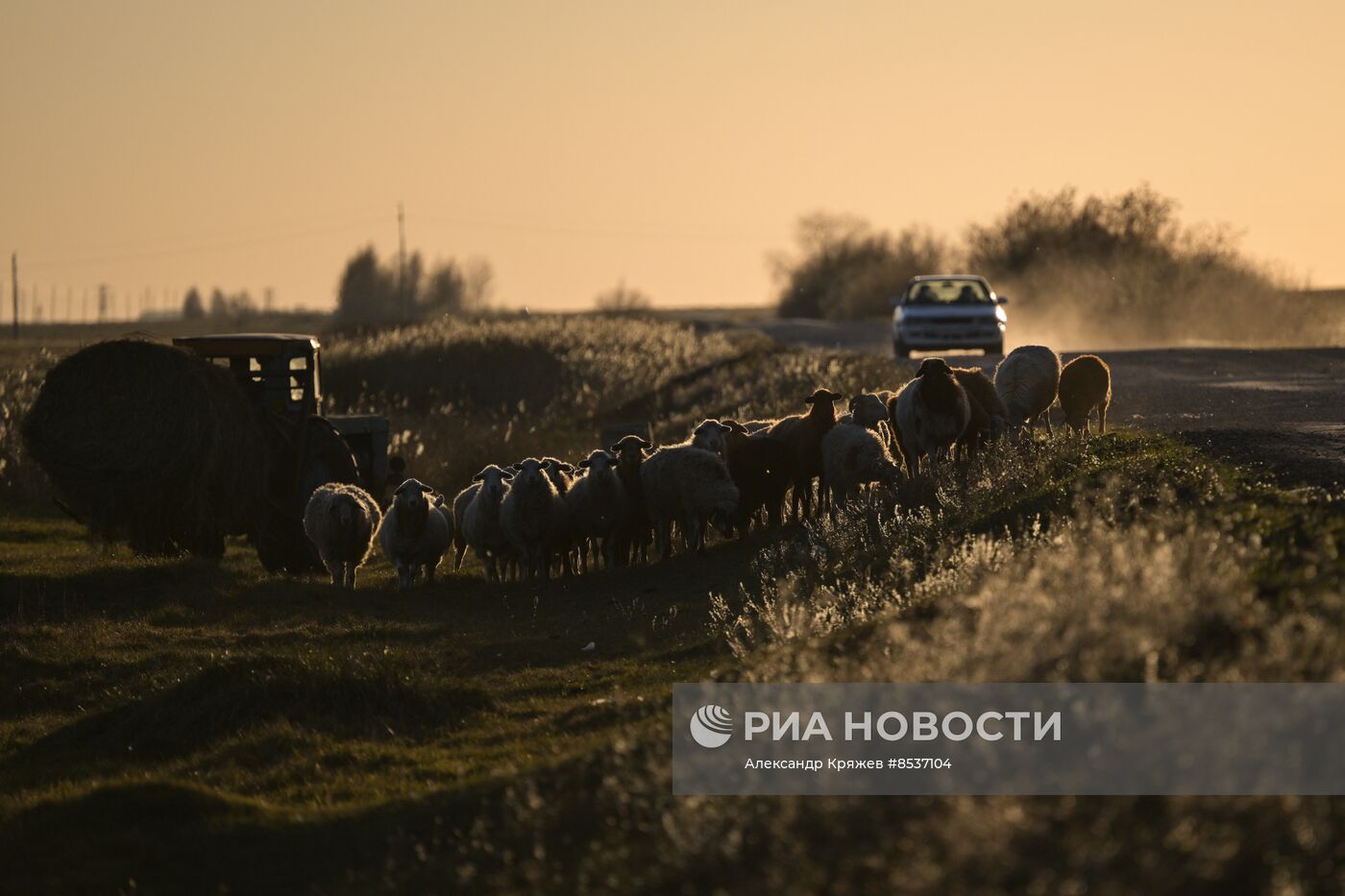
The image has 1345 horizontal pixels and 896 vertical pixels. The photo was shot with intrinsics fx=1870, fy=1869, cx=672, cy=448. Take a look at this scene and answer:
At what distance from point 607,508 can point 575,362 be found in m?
28.0

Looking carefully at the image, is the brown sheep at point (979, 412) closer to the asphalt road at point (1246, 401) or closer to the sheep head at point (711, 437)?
the asphalt road at point (1246, 401)

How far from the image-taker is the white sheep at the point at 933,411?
67.3 ft

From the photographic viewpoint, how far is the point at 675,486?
819 inches

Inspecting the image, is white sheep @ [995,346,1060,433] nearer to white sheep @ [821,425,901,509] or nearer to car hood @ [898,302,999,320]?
white sheep @ [821,425,901,509]

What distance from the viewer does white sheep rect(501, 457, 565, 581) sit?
20734 millimetres

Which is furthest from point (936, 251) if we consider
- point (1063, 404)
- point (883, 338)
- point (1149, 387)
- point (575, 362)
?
point (1063, 404)

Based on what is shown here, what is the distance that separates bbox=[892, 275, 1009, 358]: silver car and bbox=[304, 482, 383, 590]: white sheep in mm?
19964

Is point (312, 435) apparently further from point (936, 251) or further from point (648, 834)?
point (936, 251)

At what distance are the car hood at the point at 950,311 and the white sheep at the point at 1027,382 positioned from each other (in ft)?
50.8

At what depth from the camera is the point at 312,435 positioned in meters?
23.3

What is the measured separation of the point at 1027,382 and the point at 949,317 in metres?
16.2

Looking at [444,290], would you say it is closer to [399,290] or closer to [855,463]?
[399,290]
